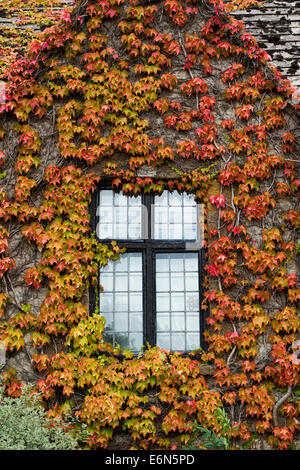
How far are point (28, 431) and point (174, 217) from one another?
3185 mm

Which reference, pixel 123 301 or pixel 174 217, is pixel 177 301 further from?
pixel 174 217

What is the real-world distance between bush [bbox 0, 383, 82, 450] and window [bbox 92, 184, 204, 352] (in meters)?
1.37

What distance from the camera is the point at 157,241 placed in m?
6.88

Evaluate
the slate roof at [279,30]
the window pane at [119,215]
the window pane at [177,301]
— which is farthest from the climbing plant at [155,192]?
the slate roof at [279,30]

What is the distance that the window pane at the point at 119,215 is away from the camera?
6.90 meters

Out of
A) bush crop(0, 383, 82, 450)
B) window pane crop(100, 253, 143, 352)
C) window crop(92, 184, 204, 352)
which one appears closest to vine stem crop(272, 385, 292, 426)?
window crop(92, 184, 204, 352)

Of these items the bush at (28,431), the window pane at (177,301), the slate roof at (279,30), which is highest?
the slate roof at (279,30)

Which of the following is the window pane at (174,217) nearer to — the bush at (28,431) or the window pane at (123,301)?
the window pane at (123,301)

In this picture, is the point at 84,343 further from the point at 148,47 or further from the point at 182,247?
the point at 148,47

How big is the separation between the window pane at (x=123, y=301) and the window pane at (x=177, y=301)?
255mm

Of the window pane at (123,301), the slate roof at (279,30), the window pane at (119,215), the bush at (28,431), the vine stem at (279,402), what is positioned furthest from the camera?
the slate roof at (279,30)

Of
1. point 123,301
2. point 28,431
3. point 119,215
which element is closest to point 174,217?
point 119,215

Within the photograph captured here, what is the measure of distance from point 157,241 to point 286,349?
2117mm

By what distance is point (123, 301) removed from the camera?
6.80 metres
